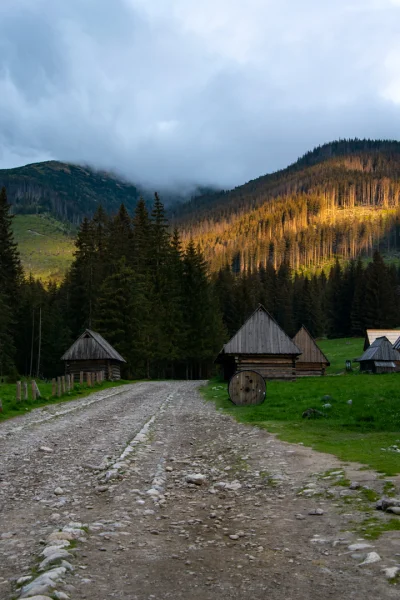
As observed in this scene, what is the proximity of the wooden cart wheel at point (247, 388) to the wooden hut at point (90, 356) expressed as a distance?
99.7 feet

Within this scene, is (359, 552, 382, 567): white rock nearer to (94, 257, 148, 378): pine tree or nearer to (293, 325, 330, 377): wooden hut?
(293, 325, 330, 377): wooden hut

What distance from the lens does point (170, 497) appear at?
28.1 ft

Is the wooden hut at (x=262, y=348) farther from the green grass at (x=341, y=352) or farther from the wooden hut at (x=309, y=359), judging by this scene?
the green grass at (x=341, y=352)

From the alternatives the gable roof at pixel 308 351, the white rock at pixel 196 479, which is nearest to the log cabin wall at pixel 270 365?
the gable roof at pixel 308 351

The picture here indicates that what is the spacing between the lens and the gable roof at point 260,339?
136ft

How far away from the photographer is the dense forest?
221 feet

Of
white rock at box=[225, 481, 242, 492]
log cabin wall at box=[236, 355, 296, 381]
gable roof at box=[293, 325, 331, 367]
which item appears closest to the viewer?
white rock at box=[225, 481, 242, 492]

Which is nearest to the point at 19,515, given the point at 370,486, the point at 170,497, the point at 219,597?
the point at 170,497

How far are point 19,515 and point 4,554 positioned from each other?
Result: 1.75 meters

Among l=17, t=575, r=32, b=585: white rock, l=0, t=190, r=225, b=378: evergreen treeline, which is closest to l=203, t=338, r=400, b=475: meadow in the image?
l=17, t=575, r=32, b=585: white rock

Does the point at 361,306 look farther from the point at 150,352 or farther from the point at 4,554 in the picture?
the point at 4,554

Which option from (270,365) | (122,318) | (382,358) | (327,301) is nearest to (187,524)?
(270,365)

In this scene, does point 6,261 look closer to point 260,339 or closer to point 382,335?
point 260,339

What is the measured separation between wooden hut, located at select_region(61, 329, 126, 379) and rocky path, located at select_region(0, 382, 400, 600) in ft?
130
